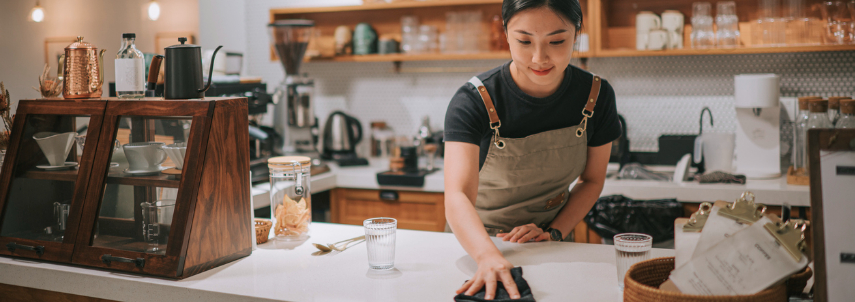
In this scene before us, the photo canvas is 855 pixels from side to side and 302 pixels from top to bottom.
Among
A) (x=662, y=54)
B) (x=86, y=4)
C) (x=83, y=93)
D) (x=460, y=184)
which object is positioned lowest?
(x=460, y=184)

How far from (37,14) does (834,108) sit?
3.59m

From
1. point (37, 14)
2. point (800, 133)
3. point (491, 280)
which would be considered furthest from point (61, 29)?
point (800, 133)

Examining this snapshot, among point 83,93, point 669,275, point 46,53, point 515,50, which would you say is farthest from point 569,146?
point 46,53

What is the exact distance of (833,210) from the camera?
1091 mm

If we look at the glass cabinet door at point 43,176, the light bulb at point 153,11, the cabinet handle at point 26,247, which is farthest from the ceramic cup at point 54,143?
the light bulb at point 153,11

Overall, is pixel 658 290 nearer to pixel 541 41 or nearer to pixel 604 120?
pixel 541 41

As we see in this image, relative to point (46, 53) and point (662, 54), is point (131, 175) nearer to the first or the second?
point (46, 53)

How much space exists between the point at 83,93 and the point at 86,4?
1747 mm

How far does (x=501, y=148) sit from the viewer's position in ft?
6.13

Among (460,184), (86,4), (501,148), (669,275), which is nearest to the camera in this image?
(669,275)

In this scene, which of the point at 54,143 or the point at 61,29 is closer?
the point at 54,143

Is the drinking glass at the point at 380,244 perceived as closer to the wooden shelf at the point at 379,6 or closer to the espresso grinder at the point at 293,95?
the espresso grinder at the point at 293,95

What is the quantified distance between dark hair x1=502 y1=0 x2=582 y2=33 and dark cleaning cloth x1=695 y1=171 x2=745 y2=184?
177 centimetres

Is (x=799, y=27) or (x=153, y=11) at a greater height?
(x=153, y=11)
